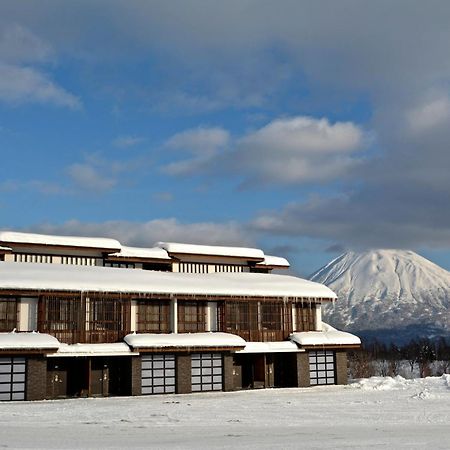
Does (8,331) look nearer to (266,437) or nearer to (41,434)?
(41,434)

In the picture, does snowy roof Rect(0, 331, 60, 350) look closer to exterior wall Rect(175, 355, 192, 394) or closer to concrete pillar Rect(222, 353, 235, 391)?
exterior wall Rect(175, 355, 192, 394)

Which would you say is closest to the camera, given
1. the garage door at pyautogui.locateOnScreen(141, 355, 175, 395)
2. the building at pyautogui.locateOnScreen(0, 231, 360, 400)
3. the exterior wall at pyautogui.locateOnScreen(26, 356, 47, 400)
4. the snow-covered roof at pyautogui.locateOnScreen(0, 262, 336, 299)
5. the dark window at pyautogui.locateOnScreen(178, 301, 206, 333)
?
the exterior wall at pyautogui.locateOnScreen(26, 356, 47, 400)

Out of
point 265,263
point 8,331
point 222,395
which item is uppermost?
point 265,263

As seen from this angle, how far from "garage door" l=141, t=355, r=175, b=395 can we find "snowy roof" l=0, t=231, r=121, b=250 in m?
9.75

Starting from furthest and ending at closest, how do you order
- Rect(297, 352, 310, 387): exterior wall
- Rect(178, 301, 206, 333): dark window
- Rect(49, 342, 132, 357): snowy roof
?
Rect(297, 352, 310, 387): exterior wall < Rect(178, 301, 206, 333): dark window < Rect(49, 342, 132, 357): snowy roof

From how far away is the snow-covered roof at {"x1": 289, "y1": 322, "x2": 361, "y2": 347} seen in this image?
42.5m

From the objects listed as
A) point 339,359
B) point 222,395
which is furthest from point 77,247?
point 339,359

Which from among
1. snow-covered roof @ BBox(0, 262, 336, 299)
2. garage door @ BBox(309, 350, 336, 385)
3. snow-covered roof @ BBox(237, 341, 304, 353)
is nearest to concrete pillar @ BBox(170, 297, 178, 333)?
snow-covered roof @ BBox(0, 262, 336, 299)

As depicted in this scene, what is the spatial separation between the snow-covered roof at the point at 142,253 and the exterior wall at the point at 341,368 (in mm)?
13205

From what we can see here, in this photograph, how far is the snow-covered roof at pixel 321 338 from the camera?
42.5 m

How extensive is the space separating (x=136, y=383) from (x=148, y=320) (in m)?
3.81

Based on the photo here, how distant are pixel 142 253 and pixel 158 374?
1091cm

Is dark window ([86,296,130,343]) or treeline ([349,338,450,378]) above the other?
dark window ([86,296,130,343])

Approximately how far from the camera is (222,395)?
3694cm
